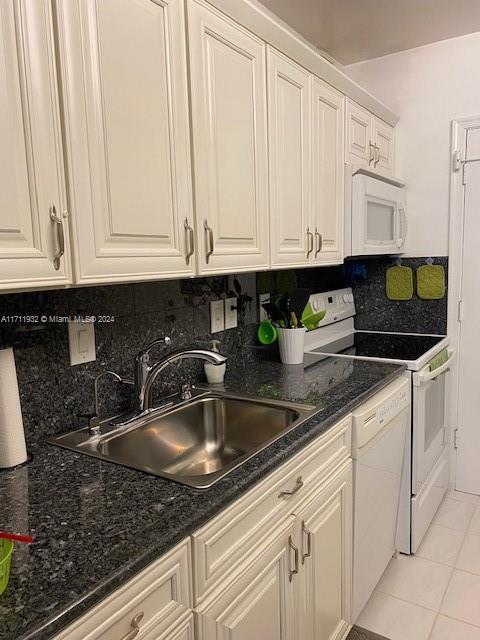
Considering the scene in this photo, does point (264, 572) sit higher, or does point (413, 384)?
point (413, 384)

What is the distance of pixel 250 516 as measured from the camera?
3.76 feet

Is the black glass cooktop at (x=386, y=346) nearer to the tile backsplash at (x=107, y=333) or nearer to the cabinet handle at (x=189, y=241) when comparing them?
the tile backsplash at (x=107, y=333)

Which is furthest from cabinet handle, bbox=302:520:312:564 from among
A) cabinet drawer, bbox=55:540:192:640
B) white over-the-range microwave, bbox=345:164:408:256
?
white over-the-range microwave, bbox=345:164:408:256

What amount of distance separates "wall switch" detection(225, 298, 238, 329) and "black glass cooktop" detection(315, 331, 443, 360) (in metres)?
0.57

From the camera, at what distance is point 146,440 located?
1482 mm

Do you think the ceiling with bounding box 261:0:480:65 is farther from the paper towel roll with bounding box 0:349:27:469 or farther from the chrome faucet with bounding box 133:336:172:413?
the paper towel roll with bounding box 0:349:27:469

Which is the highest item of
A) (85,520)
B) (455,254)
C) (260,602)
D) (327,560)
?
(455,254)

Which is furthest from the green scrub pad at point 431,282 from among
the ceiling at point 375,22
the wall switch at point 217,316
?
the wall switch at point 217,316

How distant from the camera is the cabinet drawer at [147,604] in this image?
2.51 feet

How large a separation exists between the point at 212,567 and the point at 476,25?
2717 millimetres

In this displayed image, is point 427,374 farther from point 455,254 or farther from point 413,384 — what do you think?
point 455,254

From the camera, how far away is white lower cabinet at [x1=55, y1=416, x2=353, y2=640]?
0.87 metres

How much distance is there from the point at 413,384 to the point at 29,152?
1809 mm

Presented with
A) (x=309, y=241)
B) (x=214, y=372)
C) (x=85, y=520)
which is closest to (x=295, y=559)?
(x=85, y=520)
